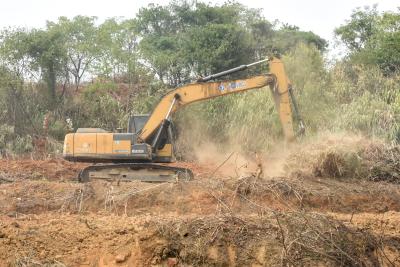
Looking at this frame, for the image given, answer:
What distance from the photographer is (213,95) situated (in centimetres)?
1445

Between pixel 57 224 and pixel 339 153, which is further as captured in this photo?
pixel 339 153

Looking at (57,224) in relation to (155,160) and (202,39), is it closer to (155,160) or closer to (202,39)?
(155,160)

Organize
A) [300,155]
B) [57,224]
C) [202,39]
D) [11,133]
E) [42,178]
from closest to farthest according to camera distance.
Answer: [57,224] → [300,155] → [42,178] → [11,133] → [202,39]

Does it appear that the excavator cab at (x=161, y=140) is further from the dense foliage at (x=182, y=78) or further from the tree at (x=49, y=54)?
the tree at (x=49, y=54)

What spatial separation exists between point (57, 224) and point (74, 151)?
6.43 meters

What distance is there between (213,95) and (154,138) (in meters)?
1.72

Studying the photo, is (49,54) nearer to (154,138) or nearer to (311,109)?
(311,109)

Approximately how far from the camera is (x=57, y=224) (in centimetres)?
779

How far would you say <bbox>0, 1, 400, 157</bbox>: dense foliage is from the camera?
20.0 metres

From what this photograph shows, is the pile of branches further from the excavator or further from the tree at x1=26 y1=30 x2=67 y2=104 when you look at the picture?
the tree at x1=26 y1=30 x2=67 y2=104

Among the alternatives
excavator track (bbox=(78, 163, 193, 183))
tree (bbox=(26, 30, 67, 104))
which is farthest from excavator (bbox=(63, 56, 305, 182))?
tree (bbox=(26, 30, 67, 104))

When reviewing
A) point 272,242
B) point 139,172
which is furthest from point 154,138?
point 272,242

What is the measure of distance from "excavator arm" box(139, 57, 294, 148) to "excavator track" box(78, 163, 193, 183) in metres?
0.67

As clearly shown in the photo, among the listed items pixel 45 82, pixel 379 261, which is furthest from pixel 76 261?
pixel 45 82
